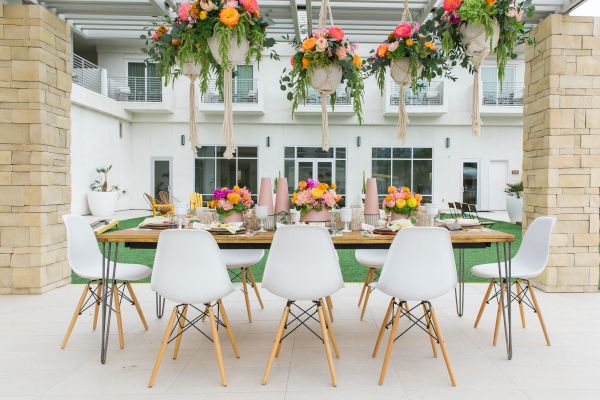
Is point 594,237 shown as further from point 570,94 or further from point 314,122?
point 314,122

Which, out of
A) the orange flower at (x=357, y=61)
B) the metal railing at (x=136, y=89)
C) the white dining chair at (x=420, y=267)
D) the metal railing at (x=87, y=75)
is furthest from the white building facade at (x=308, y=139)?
the white dining chair at (x=420, y=267)

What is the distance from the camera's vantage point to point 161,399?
249cm

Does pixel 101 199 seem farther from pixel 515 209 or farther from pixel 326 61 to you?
pixel 326 61

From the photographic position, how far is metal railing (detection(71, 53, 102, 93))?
13516 millimetres

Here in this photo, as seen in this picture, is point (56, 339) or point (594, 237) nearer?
point (56, 339)

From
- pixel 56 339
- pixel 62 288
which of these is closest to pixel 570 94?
pixel 56 339

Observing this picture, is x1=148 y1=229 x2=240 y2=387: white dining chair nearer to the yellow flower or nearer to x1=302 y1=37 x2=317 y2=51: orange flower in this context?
the yellow flower

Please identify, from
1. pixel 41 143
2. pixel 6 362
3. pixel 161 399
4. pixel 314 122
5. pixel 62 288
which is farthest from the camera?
pixel 314 122

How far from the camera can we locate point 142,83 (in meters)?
15.8

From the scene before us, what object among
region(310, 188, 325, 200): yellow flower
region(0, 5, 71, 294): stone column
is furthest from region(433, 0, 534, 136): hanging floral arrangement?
region(0, 5, 71, 294): stone column

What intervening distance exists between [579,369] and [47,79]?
524 cm

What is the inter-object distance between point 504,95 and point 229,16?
14.6m

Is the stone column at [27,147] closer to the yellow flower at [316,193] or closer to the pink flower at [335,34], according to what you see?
the yellow flower at [316,193]

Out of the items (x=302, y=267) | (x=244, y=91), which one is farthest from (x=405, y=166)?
(x=302, y=267)
